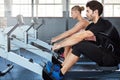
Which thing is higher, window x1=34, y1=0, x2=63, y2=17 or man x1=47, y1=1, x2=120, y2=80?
window x1=34, y1=0, x2=63, y2=17

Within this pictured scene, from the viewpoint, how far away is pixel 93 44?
9.87ft

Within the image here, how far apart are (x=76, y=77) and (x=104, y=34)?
124cm

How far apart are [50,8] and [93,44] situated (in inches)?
232

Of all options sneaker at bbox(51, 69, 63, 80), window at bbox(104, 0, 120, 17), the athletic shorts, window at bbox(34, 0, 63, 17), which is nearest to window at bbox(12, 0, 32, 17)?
window at bbox(34, 0, 63, 17)

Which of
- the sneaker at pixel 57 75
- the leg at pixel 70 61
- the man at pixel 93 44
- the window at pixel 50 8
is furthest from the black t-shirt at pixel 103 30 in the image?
the window at pixel 50 8

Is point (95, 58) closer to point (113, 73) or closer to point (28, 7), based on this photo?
point (113, 73)

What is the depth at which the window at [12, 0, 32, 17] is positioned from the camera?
852 centimetres

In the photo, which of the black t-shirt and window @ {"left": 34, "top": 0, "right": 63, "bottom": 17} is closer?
the black t-shirt

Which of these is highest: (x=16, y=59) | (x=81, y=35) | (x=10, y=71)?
(x=81, y=35)

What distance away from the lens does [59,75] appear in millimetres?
3084

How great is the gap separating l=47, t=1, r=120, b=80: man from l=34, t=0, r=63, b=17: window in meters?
5.62

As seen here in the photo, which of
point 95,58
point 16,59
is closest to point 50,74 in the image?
point 95,58

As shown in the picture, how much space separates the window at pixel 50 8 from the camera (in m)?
8.67

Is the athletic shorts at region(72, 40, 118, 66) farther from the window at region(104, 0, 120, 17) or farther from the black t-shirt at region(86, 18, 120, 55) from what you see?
the window at region(104, 0, 120, 17)
